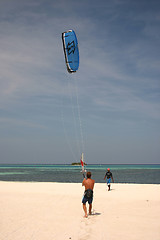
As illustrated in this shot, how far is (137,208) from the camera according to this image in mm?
11711

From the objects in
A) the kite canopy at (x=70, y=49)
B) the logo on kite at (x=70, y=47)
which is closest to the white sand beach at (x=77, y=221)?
the kite canopy at (x=70, y=49)

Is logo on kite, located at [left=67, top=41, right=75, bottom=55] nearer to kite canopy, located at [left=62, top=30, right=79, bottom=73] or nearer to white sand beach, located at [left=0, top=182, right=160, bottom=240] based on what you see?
kite canopy, located at [left=62, top=30, right=79, bottom=73]

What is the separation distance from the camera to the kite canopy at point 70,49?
48.5ft

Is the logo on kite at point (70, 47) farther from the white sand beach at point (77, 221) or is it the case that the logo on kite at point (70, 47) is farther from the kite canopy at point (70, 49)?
the white sand beach at point (77, 221)

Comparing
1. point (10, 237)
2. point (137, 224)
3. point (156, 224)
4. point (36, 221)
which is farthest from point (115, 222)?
point (10, 237)

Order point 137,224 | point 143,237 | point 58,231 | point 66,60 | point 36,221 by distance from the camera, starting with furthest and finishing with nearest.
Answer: point 66,60 < point 36,221 < point 137,224 < point 58,231 < point 143,237

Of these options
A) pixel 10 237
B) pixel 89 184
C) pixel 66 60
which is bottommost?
pixel 10 237

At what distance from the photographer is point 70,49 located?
1499cm

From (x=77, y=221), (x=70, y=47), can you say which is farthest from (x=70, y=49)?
(x=77, y=221)

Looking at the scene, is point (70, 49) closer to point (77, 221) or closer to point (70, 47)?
point (70, 47)

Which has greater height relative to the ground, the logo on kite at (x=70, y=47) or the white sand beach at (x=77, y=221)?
the logo on kite at (x=70, y=47)

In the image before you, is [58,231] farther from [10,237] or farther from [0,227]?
[0,227]

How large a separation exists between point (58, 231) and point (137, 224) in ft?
8.59

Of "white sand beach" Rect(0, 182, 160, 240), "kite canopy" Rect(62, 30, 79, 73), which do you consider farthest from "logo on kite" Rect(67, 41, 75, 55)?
"white sand beach" Rect(0, 182, 160, 240)
